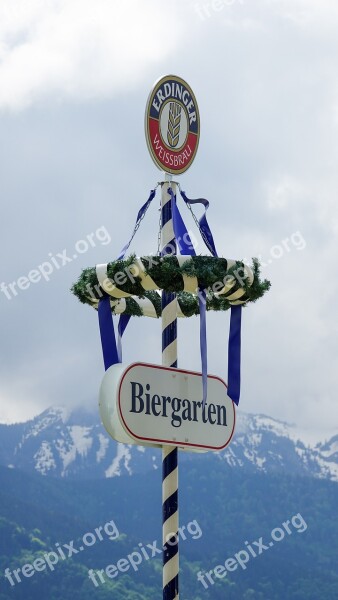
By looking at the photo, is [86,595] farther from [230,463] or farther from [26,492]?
[230,463]

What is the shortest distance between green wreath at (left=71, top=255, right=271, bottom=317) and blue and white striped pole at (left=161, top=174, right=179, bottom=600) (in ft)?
1.18

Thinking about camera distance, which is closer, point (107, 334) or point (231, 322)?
point (107, 334)

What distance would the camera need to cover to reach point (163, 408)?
11.8m

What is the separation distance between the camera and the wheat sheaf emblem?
A: 12719 millimetres

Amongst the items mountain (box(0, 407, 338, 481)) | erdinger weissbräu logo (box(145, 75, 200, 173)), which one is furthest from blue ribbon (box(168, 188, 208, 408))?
mountain (box(0, 407, 338, 481))

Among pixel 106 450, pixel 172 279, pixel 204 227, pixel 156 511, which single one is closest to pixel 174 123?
pixel 204 227

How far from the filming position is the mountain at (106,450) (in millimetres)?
168463

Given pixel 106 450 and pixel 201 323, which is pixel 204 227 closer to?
pixel 201 323

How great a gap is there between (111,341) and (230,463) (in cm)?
14027

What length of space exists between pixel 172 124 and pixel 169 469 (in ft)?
12.1

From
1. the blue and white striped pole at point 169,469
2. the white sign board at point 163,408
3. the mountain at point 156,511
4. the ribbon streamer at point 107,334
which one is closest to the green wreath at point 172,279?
the ribbon streamer at point 107,334

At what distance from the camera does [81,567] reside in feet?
318

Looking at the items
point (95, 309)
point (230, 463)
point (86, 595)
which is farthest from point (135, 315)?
point (230, 463)

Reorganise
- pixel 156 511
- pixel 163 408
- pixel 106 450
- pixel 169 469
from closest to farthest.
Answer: pixel 163 408, pixel 169 469, pixel 156 511, pixel 106 450
